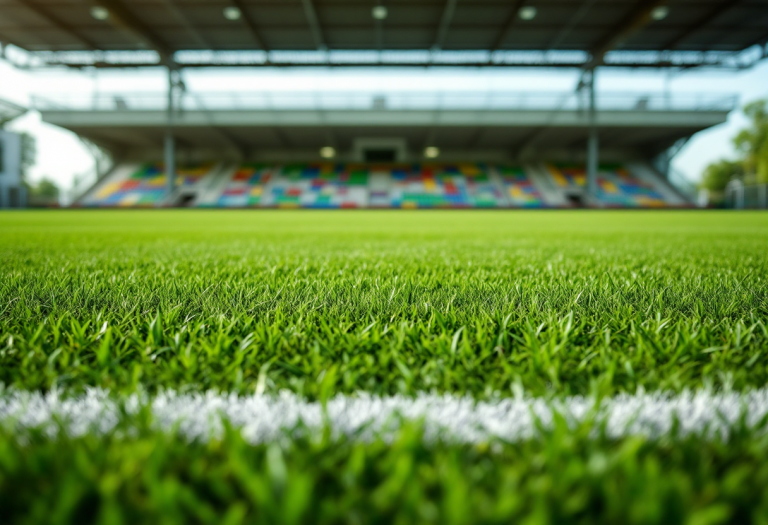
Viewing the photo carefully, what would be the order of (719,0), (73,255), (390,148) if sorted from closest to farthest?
(73,255) < (719,0) < (390,148)

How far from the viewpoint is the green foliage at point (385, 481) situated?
1.14 ft

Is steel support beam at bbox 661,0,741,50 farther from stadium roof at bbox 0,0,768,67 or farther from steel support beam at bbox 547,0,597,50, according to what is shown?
steel support beam at bbox 547,0,597,50

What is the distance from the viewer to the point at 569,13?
16.6m

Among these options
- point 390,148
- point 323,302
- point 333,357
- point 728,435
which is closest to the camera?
point 728,435

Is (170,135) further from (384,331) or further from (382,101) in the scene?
(384,331)

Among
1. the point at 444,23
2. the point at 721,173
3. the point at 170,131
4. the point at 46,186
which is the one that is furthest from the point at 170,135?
the point at 721,173

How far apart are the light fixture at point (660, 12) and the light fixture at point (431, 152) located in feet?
37.3

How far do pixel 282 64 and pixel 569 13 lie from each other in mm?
12516

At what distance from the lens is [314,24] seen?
670 inches

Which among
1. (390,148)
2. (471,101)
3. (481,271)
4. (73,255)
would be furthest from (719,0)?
(73,255)

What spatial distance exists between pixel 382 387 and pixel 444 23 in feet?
63.3

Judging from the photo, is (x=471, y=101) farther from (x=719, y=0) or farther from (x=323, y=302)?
(x=323, y=302)

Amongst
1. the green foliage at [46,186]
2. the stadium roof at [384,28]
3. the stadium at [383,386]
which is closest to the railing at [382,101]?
the stadium roof at [384,28]

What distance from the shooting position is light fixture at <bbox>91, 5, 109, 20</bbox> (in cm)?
1584
